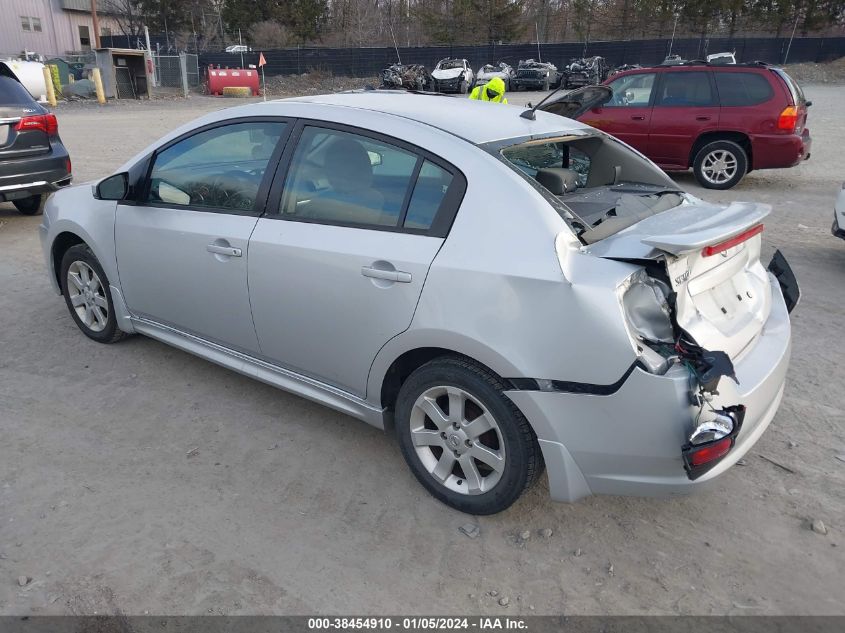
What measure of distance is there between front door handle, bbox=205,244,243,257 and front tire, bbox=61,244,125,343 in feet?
4.09

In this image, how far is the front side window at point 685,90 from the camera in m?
9.83

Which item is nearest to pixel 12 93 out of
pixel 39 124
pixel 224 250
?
pixel 39 124

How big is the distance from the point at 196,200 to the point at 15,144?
488 centimetres

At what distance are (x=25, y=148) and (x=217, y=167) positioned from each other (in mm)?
4957

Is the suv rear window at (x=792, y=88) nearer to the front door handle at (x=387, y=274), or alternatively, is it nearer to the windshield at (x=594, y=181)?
the windshield at (x=594, y=181)

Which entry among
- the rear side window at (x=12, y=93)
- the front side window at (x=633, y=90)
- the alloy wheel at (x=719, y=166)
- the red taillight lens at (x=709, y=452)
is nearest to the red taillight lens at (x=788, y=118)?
the alloy wheel at (x=719, y=166)

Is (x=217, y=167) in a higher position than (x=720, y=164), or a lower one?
higher

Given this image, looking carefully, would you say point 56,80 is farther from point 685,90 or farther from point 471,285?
point 471,285

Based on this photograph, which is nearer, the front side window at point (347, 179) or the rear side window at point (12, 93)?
the front side window at point (347, 179)

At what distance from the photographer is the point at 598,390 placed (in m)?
2.38

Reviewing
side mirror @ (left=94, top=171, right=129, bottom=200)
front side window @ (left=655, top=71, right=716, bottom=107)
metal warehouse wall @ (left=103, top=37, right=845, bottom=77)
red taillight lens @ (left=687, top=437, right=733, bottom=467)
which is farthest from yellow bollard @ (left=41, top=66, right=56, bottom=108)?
red taillight lens @ (left=687, top=437, right=733, bottom=467)

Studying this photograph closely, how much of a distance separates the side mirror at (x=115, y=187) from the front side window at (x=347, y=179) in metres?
1.33

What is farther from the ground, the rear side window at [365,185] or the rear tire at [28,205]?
the rear side window at [365,185]

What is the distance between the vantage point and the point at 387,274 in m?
2.84
